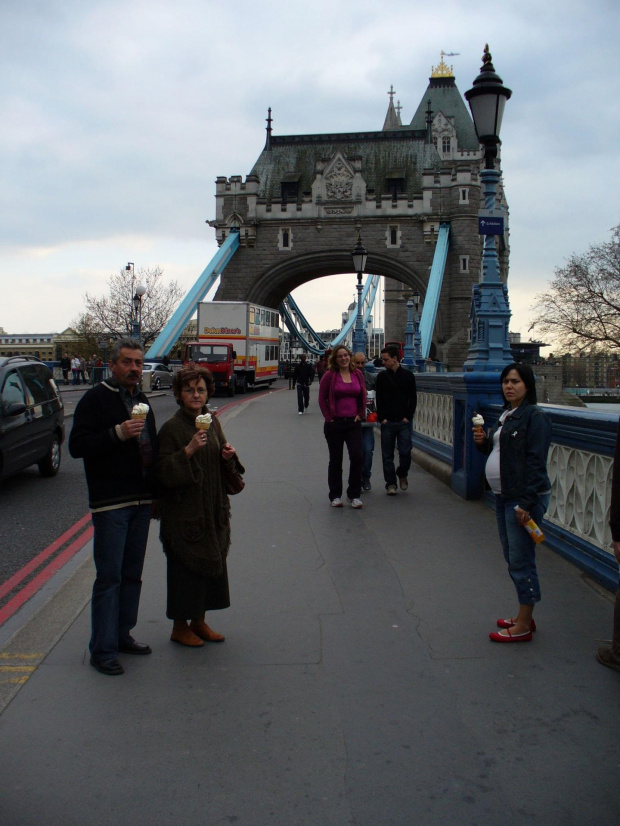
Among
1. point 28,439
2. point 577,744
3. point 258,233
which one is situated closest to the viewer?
point 577,744

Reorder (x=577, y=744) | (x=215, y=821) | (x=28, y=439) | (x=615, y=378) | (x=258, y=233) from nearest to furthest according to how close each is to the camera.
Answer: (x=215, y=821) < (x=577, y=744) < (x=28, y=439) < (x=615, y=378) < (x=258, y=233)

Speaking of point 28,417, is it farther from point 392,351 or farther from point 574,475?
point 574,475

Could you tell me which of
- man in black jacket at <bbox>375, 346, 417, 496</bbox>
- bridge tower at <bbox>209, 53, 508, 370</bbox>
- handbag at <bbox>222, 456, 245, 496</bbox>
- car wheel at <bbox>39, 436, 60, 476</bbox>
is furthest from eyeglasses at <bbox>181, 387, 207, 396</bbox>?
bridge tower at <bbox>209, 53, 508, 370</bbox>

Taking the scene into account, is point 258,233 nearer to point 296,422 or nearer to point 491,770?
point 296,422

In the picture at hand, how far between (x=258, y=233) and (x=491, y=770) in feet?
154

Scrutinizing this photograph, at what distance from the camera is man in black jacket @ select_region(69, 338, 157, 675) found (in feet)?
12.5

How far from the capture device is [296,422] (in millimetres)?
17781

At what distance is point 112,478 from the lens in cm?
386

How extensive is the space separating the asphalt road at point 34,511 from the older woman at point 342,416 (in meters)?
2.65

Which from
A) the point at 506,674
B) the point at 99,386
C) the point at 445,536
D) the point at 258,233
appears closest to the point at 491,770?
the point at 506,674

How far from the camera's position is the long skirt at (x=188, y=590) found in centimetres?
401

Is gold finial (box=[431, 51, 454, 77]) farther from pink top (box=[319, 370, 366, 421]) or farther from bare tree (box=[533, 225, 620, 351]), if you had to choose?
pink top (box=[319, 370, 366, 421])

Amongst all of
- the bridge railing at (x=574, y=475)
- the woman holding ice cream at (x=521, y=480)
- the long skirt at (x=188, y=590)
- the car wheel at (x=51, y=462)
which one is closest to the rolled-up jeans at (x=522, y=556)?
the woman holding ice cream at (x=521, y=480)

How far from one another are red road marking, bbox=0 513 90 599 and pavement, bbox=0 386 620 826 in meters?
0.46
